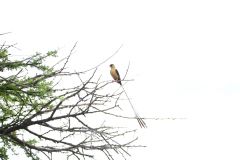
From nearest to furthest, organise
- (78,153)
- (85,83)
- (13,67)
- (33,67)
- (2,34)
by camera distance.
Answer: (85,83)
(78,153)
(2,34)
(13,67)
(33,67)

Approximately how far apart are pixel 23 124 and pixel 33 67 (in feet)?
13.0

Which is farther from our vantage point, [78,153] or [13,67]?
[13,67]

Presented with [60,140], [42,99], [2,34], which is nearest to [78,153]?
[60,140]

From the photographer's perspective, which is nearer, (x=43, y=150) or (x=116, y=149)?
(x=116, y=149)

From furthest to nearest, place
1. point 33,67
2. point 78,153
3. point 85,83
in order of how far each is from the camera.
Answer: point 33,67, point 78,153, point 85,83

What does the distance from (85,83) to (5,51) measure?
13.6 feet

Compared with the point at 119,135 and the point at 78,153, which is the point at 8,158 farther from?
the point at 119,135

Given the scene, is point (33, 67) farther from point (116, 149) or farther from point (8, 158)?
point (116, 149)

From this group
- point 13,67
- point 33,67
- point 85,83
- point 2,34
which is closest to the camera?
point 85,83

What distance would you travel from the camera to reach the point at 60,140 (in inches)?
239

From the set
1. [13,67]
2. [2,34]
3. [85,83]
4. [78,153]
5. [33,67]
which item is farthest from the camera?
[33,67]

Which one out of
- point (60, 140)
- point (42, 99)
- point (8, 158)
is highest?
point (42, 99)

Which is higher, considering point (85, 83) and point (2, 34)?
point (2, 34)

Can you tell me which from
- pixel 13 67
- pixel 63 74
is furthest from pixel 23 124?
pixel 13 67
